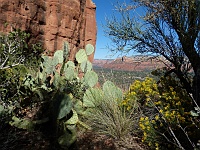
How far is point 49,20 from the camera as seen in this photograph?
12070 millimetres

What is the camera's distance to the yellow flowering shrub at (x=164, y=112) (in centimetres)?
331

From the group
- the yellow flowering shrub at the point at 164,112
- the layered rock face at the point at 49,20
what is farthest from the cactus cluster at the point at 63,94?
the layered rock face at the point at 49,20

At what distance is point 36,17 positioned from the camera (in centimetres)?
1120

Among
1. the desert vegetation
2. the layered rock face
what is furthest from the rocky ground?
the layered rock face

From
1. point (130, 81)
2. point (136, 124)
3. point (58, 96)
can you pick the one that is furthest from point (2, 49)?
point (130, 81)

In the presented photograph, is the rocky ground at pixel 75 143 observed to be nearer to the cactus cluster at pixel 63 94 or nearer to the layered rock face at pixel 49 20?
the cactus cluster at pixel 63 94

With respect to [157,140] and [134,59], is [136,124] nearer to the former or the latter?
[157,140]

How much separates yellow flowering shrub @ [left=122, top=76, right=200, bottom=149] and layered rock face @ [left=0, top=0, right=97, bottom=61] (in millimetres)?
6060

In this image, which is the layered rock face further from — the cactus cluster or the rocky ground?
the rocky ground

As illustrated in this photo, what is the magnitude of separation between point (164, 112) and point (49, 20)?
32.5ft

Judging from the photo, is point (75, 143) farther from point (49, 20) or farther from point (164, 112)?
point (49, 20)

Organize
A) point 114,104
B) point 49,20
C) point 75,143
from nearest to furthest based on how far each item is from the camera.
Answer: point 75,143 < point 114,104 < point 49,20

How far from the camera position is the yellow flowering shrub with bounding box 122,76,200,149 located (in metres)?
3.31

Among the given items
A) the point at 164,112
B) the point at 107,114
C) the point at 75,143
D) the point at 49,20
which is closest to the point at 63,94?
the point at 75,143
